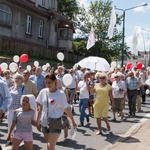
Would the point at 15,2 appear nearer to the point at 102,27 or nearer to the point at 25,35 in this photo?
the point at 25,35

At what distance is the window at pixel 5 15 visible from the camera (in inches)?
1203

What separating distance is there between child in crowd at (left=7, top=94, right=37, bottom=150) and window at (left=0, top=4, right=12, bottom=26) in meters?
25.7

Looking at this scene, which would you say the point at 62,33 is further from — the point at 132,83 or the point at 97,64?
the point at 132,83

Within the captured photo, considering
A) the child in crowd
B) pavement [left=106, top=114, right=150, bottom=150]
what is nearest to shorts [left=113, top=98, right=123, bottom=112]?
pavement [left=106, top=114, right=150, bottom=150]

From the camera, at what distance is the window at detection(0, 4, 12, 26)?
30.6m

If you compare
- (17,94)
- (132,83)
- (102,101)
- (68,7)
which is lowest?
(102,101)

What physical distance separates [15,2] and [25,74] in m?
24.5

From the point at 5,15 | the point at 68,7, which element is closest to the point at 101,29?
the point at 68,7

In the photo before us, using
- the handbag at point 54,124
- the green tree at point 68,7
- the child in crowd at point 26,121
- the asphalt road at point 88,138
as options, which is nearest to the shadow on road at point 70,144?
the asphalt road at point 88,138

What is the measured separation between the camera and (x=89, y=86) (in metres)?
10.9

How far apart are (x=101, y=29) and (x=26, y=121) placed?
53.0m

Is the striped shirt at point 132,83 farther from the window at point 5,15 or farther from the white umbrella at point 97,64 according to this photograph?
the window at point 5,15

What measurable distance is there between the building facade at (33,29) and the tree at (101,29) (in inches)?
510

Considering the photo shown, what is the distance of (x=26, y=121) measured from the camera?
19.7 ft
